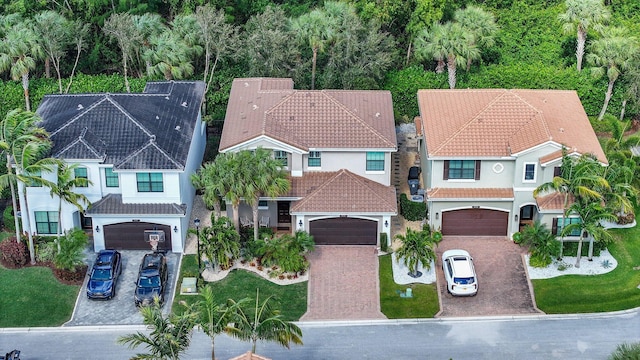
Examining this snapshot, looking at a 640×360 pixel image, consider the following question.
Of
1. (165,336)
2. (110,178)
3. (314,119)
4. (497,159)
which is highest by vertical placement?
(314,119)

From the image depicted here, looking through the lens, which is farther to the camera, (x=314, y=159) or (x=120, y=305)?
(x=314, y=159)

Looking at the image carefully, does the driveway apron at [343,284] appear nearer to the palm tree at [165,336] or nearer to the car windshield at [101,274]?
the palm tree at [165,336]

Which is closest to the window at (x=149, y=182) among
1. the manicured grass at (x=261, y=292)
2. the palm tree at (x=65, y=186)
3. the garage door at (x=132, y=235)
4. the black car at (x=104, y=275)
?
the garage door at (x=132, y=235)

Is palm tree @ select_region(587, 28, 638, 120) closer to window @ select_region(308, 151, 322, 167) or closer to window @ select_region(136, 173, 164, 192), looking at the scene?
window @ select_region(308, 151, 322, 167)

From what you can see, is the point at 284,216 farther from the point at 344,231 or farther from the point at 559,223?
the point at 559,223

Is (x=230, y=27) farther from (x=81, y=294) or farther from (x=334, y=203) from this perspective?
(x=81, y=294)

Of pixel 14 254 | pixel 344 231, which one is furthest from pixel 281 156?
pixel 14 254

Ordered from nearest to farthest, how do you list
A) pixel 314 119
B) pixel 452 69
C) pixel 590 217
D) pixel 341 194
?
pixel 590 217, pixel 341 194, pixel 314 119, pixel 452 69
